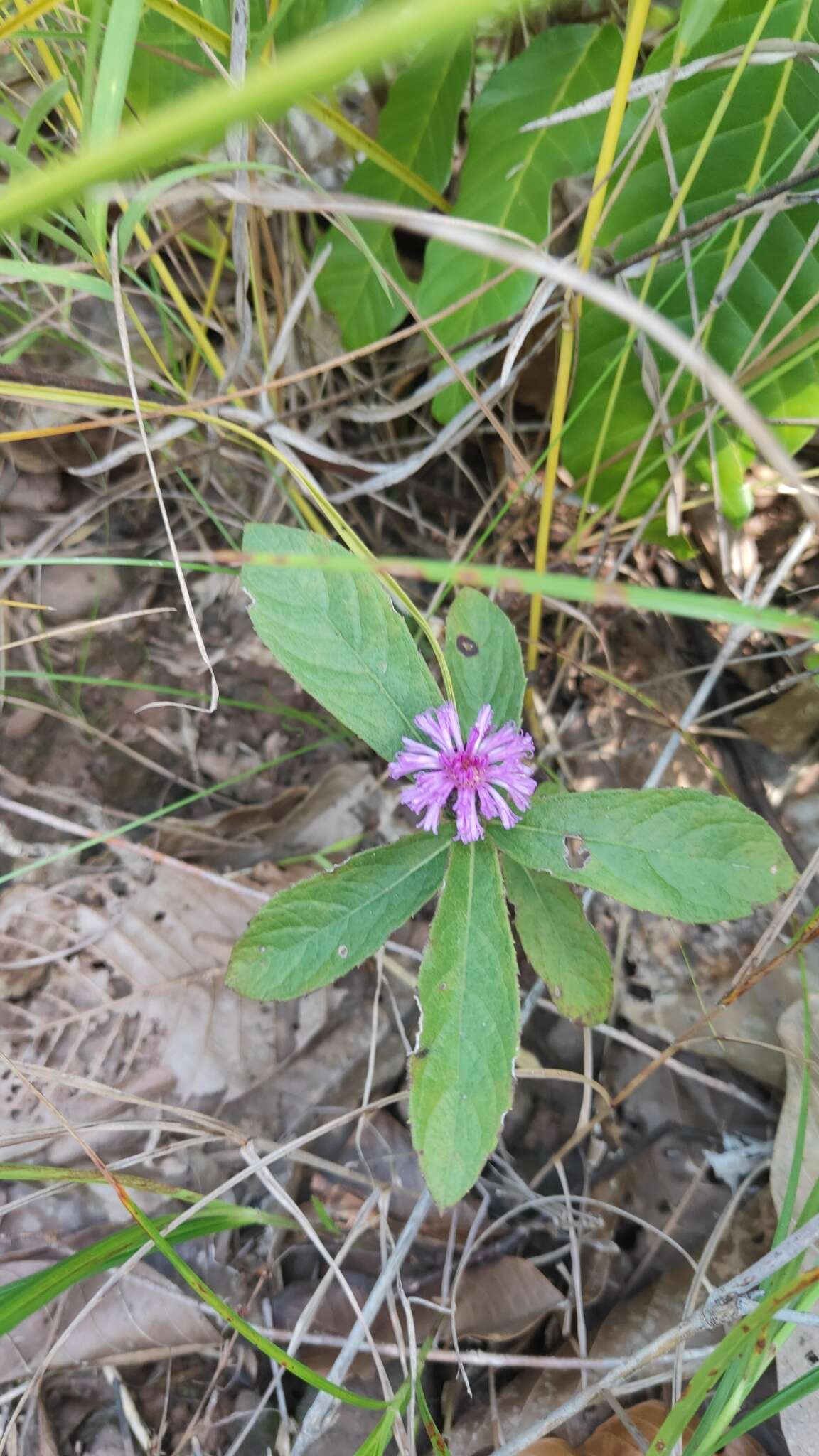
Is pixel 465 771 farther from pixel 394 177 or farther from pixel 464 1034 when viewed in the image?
pixel 394 177

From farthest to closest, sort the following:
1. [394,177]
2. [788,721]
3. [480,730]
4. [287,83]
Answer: [788,721] → [394,177] → [480,730] → [287,83]

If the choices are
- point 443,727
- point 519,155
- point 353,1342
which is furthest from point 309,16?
point 353,1342

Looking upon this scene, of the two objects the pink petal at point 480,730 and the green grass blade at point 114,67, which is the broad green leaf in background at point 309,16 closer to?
the green grass blade at point 114,67

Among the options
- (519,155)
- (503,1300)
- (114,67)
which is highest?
(114,67)

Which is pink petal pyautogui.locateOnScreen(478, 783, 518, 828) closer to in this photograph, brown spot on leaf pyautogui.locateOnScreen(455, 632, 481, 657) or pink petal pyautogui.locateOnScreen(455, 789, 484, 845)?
Result: pink petal pyautogui.locateOnScreen(455, 789, 484, 845)

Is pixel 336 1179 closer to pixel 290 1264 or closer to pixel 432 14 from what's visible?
pixel 290 1264

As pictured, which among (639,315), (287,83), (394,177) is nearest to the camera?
(287,83)
